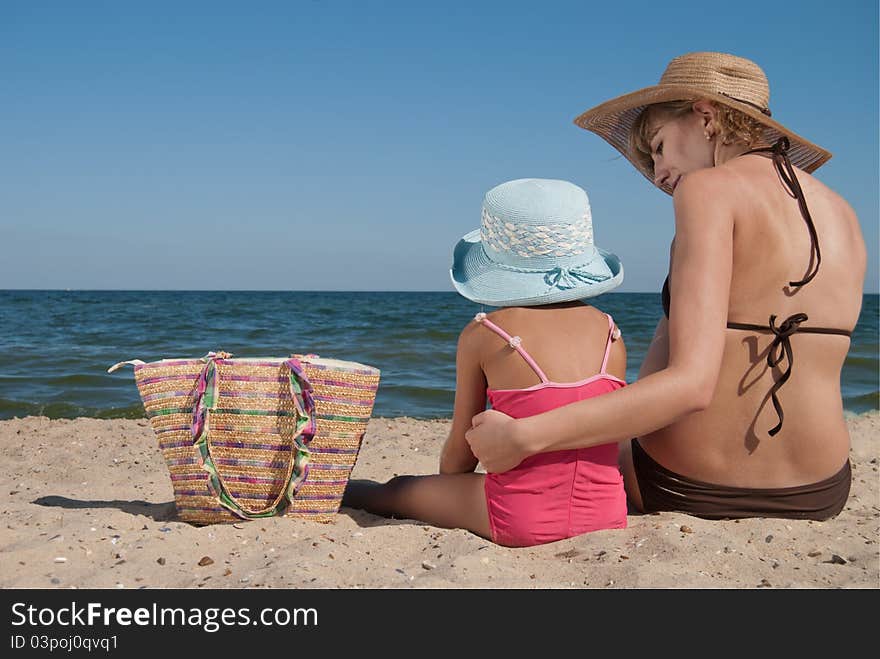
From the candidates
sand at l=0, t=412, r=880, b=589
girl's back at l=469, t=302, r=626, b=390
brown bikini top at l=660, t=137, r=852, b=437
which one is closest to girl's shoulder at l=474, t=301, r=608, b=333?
girl's back at l=469, t=302, r=626, b=390

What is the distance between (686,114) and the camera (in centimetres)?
276

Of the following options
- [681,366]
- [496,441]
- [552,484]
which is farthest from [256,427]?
[681,366]

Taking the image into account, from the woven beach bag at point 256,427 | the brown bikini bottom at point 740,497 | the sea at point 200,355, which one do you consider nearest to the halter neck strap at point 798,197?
the brown bikini bottom at point 740,497

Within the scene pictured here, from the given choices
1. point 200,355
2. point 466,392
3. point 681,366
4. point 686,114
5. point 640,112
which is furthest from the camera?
point 200,355

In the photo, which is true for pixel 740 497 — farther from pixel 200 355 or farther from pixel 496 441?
pixel 200 355

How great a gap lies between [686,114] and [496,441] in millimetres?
1345

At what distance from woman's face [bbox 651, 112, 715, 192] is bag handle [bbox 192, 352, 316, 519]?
1.45 meters

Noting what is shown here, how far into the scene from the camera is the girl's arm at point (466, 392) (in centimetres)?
255

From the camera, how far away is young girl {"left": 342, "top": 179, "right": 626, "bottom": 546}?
2451 mm

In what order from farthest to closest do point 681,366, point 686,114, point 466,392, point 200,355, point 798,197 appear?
point 200,355, point 686,114, point 466,392, point 798,197, point 681,366

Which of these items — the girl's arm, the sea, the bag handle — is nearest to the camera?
the girl's arm

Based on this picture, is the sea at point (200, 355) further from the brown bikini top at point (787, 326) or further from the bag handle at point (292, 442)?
the brown bikini top at point (787, 326)

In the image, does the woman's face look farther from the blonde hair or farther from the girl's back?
the girl's back
